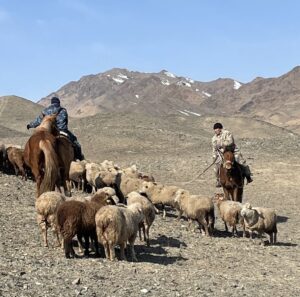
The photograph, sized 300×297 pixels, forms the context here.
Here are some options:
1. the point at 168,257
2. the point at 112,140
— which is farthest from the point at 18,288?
the point at 112,140

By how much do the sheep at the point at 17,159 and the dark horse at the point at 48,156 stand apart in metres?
7.55

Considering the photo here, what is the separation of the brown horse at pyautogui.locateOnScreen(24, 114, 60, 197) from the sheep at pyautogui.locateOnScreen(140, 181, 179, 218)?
3836mm

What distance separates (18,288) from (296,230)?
33.5 ft

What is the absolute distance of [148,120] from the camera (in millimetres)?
56531

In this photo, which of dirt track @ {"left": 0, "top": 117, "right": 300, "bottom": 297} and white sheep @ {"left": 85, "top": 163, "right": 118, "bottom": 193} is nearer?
dirt track @ {"left": 0, "top": 117, "right": 300, "bottom": 297}

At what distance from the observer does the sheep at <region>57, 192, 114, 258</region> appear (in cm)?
892

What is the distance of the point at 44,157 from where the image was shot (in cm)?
1140

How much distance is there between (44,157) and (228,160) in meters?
5.34

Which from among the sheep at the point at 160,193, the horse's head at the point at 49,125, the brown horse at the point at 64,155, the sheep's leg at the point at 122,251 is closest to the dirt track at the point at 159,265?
the sheep's leg at the point at 122,251

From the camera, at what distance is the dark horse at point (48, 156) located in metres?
11.2

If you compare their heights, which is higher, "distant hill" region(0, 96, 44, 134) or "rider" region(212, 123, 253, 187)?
"distant hill" region(0, 96, 44, 134)

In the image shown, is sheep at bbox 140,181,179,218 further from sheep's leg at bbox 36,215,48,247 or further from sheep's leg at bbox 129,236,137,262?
A: sheep's leg at bbox 129,236,137,262

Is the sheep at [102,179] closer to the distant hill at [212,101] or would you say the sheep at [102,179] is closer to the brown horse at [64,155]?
the brown horse at [64,155]

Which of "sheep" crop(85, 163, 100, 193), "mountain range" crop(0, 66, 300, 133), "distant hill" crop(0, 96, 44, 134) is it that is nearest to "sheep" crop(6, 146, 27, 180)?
"sheep" crop(85, 163, 100, 193)
